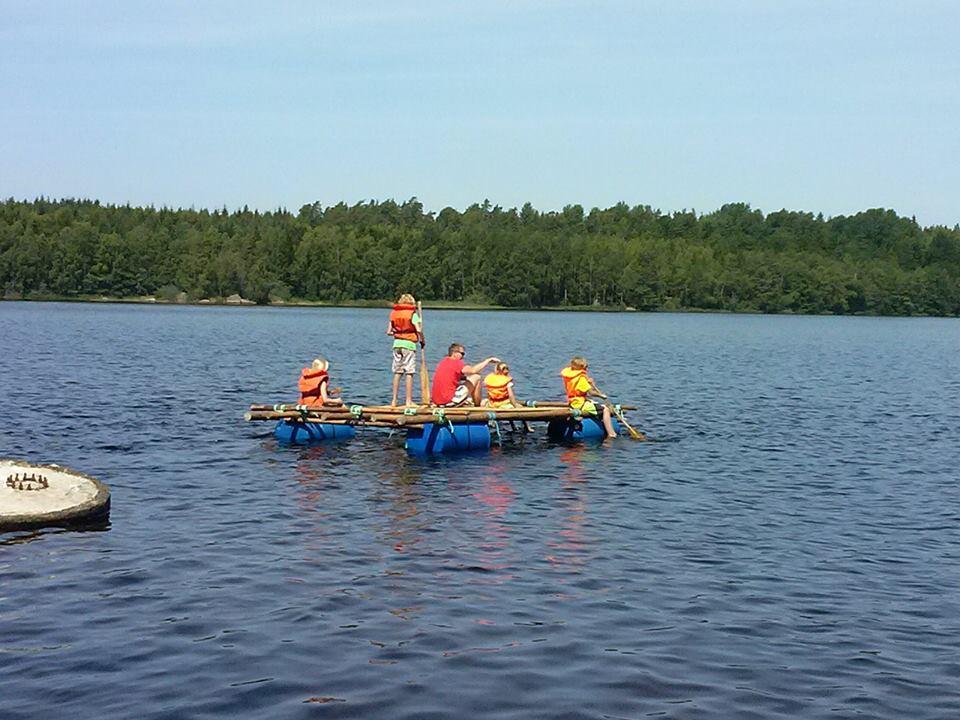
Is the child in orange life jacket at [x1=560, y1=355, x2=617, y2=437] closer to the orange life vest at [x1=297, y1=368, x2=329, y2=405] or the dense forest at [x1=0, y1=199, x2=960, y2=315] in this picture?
the orange life vest at [x1=297, y1=368, x2=329, y2=405]

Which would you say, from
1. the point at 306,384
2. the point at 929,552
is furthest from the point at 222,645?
the point at 306,384

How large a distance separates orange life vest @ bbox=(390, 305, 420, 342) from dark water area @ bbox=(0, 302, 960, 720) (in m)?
2.55

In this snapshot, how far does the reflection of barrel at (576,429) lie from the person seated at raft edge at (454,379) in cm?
290

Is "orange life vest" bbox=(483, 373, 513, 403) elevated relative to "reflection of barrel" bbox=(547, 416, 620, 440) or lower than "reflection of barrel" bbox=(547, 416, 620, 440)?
elevated

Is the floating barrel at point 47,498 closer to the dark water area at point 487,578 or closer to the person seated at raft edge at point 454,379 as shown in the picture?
the dark water area at point 487,578

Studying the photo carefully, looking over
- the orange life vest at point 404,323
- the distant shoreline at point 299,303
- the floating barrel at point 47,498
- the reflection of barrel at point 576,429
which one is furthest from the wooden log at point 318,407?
the distant shoreline at point 299,303

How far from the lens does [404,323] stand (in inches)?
992

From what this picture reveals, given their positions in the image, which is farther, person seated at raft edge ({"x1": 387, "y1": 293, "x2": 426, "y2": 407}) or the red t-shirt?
the red t-shirt

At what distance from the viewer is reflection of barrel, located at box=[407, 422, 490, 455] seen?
81.9ft

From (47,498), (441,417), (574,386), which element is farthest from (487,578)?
(574,386)

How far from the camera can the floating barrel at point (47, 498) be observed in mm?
15930

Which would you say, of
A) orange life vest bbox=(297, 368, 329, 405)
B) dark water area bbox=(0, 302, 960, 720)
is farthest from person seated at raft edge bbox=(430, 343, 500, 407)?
orange life vest bbox=(297, 368, 329, 405)

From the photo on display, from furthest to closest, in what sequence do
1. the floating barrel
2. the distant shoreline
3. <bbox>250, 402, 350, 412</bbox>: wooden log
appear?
the distant shoreline
<bbox>250, 402, 350, 412</bbox>: wooden log
the floating barrel

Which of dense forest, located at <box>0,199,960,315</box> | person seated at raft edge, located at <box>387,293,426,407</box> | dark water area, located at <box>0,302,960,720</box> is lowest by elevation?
dark water area, located at <box>0,302,960,720</box>
